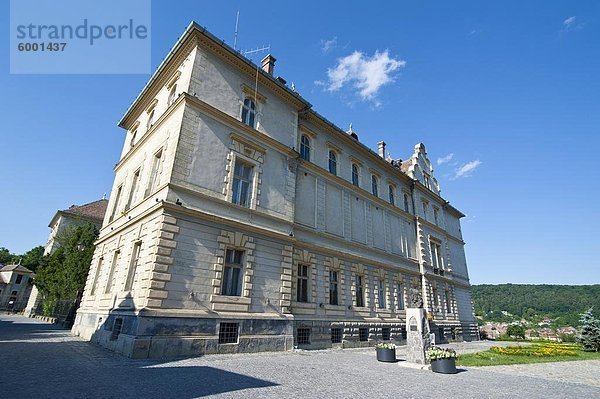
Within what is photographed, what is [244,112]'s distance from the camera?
59.1ft

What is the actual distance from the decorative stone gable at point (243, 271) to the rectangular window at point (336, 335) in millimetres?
7233

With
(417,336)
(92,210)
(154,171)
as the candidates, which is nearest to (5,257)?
(92,210)

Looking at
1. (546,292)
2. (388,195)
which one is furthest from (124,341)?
(546,292)

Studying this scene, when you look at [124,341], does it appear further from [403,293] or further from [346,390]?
[403,293]

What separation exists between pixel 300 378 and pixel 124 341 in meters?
7.32

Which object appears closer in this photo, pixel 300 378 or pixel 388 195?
pixel 300 378

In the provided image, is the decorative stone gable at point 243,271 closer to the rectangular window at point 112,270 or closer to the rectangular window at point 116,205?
the rectangular window at point 112,270

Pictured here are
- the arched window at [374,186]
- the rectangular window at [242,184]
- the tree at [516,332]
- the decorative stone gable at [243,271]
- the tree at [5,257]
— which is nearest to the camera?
the decorative stone gable at [243,271]

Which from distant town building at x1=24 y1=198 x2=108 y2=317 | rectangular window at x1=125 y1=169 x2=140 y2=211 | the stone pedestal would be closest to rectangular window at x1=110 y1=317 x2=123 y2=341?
rectangular window at x1=125 y1=169 x2=140 y2=211

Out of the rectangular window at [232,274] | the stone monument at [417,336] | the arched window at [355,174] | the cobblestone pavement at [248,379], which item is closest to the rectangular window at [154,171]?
the rectangular window at [232,274]

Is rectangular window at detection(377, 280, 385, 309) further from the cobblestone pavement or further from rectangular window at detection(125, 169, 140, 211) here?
rectangular window at detection(125, 169, 140, 211)

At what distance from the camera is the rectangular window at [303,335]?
17520 millimetres

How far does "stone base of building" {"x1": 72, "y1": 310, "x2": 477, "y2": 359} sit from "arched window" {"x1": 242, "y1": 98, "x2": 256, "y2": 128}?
35.3ft

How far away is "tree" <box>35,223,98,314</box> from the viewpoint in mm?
28422
